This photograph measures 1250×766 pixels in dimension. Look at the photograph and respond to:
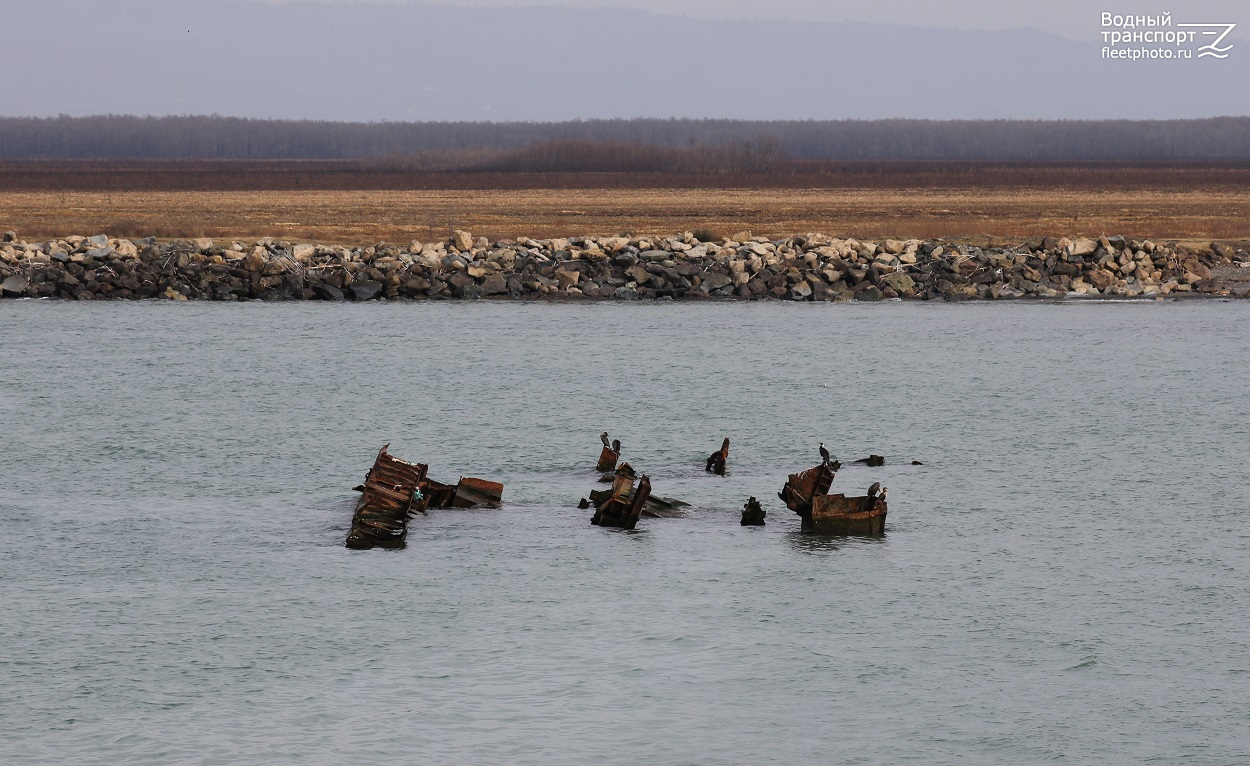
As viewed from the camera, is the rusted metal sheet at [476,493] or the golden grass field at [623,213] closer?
the rusted metal sheet at [476,493]

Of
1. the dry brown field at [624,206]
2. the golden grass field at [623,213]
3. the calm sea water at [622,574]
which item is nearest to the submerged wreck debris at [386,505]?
the calm sea water at [622,574]

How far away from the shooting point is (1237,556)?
48.2 feet

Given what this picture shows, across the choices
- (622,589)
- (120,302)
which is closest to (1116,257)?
(120,302)

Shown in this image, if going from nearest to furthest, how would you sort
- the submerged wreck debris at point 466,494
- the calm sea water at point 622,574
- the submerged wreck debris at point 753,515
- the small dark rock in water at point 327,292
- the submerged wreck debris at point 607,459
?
1. the calm sea water at point 622,574
2. the submerged wreck debris at point 753,515
3. the submerged wreck debris at point 466,494
4. the submerged wreck debris at point 607,459
5. the small dark rock in water at point 327,292

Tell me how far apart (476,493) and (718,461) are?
3203 mm

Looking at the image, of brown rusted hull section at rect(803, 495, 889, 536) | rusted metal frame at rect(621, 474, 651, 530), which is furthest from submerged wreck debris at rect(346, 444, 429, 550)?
brown rusted hull section at rect(803, 495, 889, 536)

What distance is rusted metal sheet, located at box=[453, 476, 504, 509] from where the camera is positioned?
16.7 metres

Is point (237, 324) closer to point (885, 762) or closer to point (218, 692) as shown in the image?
point (218, 692)

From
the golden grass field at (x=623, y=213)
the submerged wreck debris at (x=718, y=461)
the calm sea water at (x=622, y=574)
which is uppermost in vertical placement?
the golden grass field at (x=623, y=213)

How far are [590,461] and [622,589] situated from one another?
5.61 metres

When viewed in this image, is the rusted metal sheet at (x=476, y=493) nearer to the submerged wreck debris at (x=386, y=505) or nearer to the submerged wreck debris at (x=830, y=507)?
the submerged wreck debris at (x=386, y=505)

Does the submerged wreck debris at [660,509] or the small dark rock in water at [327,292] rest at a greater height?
the small dark rock in water at [327,292]

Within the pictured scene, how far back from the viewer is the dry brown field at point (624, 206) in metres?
58.2

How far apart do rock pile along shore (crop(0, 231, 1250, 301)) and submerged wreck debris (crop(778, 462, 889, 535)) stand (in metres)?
23.9
